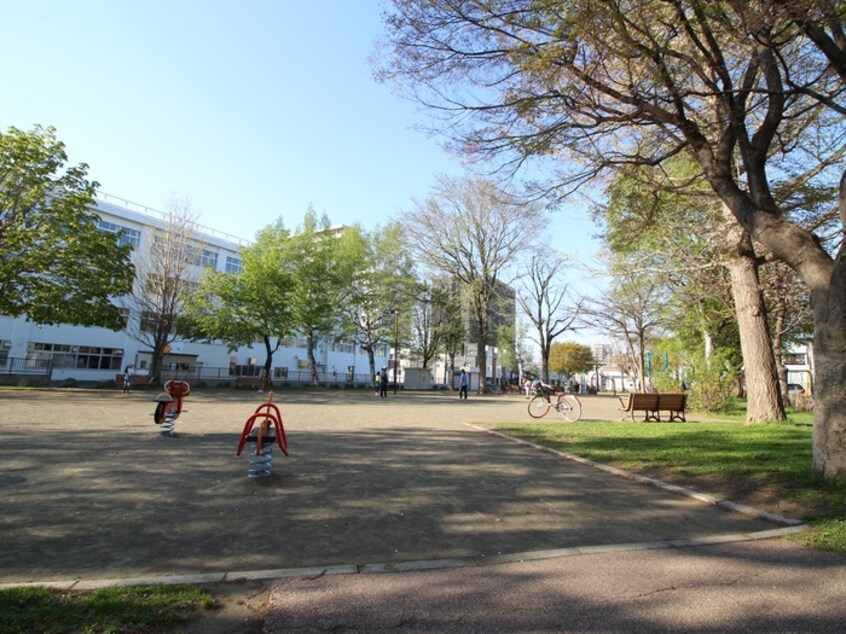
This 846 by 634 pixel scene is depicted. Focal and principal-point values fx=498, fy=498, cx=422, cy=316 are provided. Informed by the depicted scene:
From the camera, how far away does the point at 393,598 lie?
321 centimetres

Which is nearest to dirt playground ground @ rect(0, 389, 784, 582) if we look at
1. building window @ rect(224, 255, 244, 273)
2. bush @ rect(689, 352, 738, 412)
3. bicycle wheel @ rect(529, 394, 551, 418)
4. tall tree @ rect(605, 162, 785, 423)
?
tall tree @ rect(605, 162, 785, 423)

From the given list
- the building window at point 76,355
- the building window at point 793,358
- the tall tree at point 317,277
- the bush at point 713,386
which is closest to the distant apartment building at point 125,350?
the building window at point 76,355

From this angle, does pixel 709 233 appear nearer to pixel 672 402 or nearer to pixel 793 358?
pixel 672 402

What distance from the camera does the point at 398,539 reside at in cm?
437

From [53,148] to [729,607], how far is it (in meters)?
26.5

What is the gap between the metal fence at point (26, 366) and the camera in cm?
3032

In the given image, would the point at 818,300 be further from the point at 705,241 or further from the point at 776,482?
the point at 705,241

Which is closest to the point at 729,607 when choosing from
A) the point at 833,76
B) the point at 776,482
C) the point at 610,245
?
the point at 776,482

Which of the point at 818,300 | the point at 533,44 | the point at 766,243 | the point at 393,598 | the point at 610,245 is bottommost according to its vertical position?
the point at 393,598

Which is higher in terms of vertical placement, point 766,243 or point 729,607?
point 766,243

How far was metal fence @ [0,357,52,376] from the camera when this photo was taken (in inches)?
1194

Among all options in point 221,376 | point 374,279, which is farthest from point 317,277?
point 221,376

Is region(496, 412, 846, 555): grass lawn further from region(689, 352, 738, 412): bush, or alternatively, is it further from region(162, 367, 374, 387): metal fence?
region(162, 367, 374, 387): metal fence

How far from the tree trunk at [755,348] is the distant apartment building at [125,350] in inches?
1054
